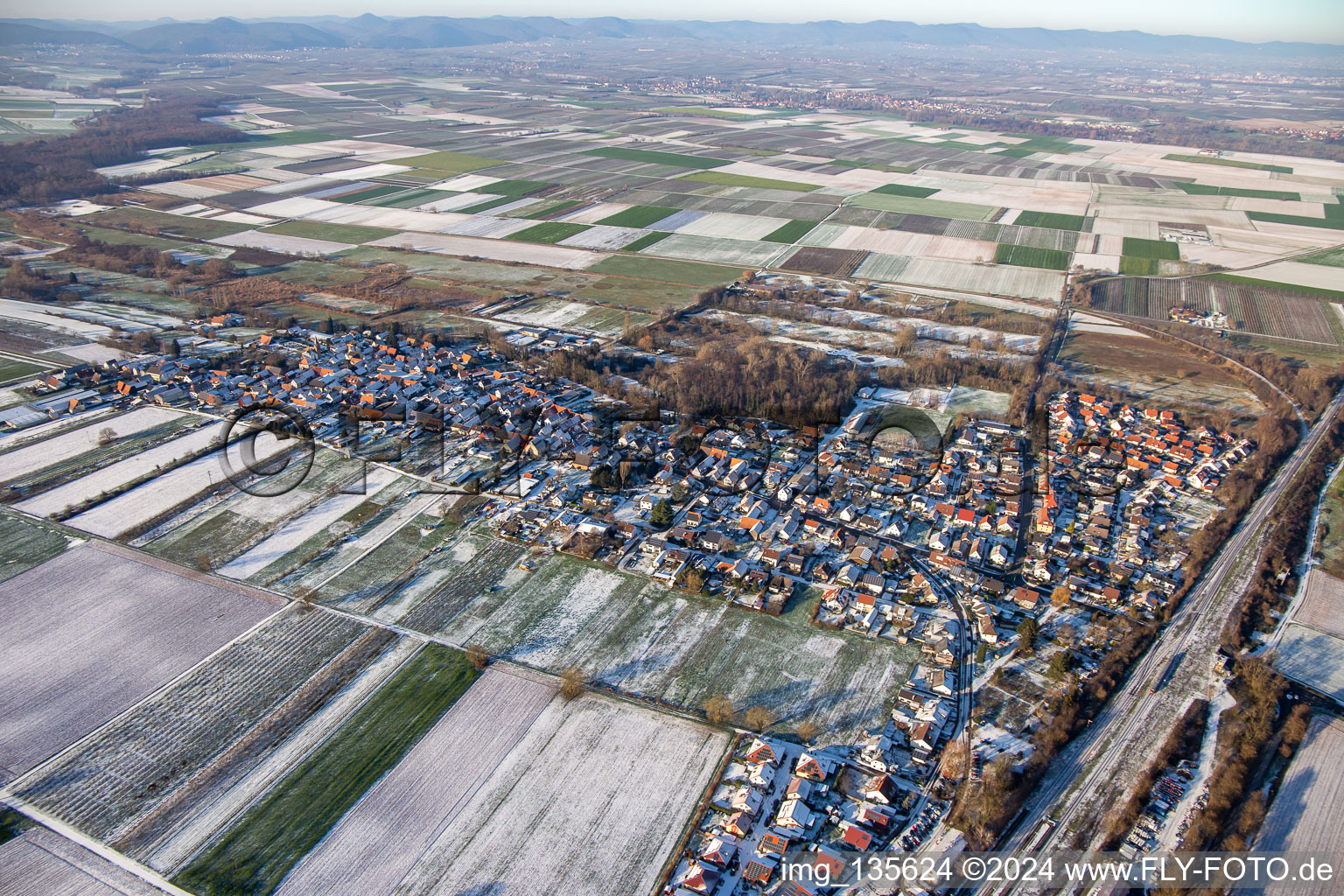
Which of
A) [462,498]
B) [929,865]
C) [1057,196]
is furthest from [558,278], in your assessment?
[1057,196]

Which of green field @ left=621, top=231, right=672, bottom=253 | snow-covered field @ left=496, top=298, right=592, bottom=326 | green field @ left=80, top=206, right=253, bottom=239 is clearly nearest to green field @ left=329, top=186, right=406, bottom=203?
green field @ left=80, top=206, right=253, bottom=239

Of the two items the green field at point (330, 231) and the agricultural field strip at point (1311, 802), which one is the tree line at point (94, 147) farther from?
the agricultural field strip at point (1311, 802)

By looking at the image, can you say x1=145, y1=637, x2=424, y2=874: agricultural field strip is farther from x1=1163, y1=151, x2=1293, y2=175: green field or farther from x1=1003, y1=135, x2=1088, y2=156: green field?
x1=1163, y1=151, x2=1293, y2=175: green field

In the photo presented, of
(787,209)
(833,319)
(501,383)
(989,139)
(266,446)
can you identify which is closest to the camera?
(266,446)

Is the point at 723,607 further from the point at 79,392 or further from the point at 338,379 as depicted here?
the point at 79,392

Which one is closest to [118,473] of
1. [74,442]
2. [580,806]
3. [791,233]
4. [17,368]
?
[74,442]
